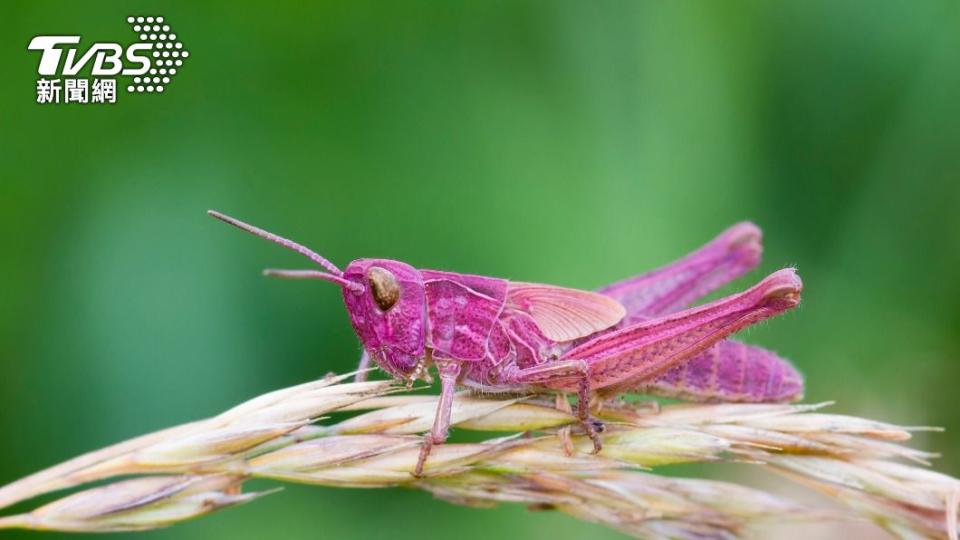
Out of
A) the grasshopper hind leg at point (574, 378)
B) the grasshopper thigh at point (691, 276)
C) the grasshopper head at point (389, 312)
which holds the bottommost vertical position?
the grasshopper hind leg at point (574, 378)

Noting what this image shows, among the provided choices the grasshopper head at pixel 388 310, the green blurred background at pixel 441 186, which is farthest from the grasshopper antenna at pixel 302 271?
the green blurred background at pixel 441 186

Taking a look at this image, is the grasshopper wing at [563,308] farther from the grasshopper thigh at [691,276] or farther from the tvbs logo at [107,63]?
the tvbs logo at [107,63]

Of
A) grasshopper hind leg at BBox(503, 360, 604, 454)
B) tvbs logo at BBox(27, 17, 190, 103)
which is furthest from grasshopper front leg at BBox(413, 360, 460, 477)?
tvbs logo at BBox(27, 17, 190, 103)

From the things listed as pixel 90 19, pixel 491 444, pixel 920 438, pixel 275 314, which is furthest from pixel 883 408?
pixel 90 19

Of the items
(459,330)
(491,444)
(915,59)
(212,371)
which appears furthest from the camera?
(915,59)

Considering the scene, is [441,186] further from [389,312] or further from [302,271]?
[302,271]

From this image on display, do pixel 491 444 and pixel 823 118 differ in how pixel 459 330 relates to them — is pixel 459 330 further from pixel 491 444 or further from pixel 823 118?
pixel 823 118

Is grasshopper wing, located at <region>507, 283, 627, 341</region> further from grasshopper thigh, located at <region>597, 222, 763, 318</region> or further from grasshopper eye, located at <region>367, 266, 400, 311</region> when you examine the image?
grasshopper eye, located at <region>367, 266, 400, 311</region>

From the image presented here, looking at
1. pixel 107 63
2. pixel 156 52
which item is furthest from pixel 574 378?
pixel 107 63
